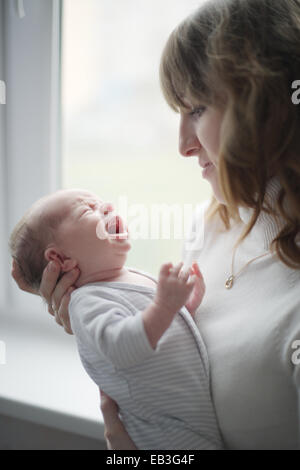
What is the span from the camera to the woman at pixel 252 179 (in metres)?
0.76

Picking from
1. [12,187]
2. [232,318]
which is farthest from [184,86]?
[12,187]

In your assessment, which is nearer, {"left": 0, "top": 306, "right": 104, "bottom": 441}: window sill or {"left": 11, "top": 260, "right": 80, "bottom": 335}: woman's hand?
{"left": 11, "top": 260, "right": 80, "bottom": 335}: woman's hand

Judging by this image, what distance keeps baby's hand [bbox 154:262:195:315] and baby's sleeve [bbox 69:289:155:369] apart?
52mm

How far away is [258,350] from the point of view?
77 centimetres

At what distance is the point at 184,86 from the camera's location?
33.8 inches

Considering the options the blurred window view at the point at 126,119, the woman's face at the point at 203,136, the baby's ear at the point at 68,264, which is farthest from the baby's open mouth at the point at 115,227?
the blurred window view at the point at 126,119

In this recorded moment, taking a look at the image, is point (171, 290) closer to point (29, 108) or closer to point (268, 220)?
point (268, 220)

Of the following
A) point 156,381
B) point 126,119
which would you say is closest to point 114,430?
point 156,381

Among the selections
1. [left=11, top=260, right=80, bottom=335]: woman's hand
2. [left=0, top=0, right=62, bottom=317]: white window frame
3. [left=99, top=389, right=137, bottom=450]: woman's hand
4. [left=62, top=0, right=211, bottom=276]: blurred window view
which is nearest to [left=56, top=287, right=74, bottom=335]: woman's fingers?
[left=11, top=260, right=80, bottom=335]: woman's hand

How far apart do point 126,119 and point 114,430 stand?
1.01 m

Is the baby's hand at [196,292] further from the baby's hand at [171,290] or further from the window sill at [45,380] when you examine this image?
the window sill at [45,380]

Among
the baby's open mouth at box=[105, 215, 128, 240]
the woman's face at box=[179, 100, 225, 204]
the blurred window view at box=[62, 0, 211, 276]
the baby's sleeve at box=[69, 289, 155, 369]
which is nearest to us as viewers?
the baby's sleeve at box=[69, 289, 155, 369]

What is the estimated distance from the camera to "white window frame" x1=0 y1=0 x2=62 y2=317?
4.60 feet

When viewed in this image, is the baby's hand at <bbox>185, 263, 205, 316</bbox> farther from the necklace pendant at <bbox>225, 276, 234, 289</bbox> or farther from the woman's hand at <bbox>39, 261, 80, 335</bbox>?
the woman's hand at <bbox>39, 261, 80, 335</bbox>
